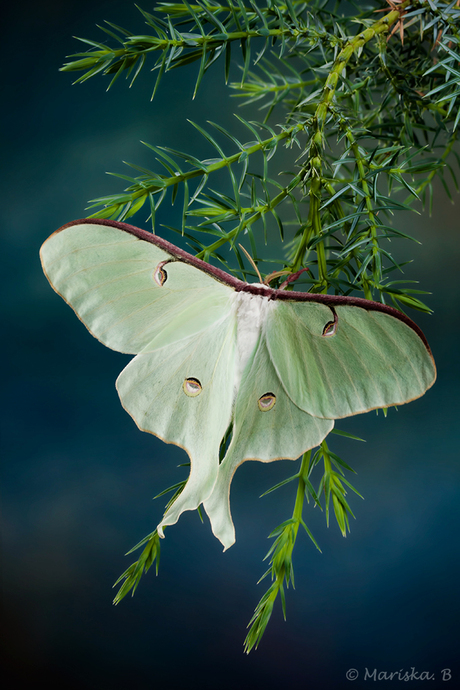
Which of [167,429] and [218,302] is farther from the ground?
[218,302]

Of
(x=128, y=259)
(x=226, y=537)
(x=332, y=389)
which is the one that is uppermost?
(x=128, y=259)

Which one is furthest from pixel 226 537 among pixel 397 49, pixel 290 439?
pixel 397 49

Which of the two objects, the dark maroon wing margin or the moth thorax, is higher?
the dark maroon wing margin

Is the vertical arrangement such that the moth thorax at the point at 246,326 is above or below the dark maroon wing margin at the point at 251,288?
below

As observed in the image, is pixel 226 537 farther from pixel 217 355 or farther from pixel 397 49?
pixel 397 49

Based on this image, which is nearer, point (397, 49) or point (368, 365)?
point (368, 365)
